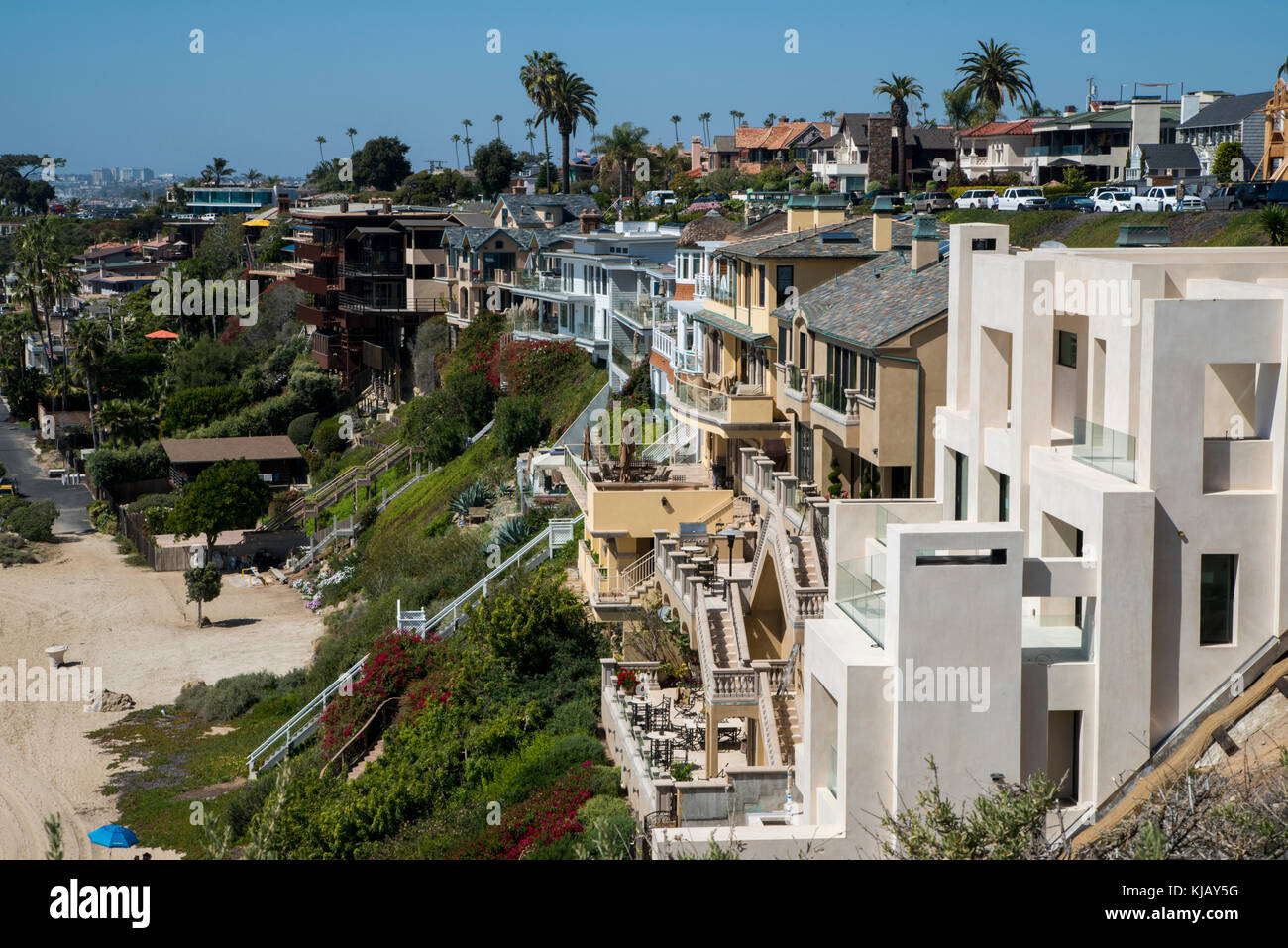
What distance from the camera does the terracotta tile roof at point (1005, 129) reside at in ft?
340

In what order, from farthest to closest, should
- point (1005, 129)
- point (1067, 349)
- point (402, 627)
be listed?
point (1005, 129)
point (402, 627)
point (1067, 349)

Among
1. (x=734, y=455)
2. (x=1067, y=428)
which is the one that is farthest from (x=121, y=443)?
(x=1067, y=428)

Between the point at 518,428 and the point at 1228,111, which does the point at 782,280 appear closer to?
the point at 518,428

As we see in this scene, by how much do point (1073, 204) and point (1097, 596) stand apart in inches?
2120

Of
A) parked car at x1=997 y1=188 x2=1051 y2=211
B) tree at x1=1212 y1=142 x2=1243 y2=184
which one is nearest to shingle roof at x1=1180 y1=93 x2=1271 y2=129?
tree at x1=1212 y1=142 x2=1243 y2=184

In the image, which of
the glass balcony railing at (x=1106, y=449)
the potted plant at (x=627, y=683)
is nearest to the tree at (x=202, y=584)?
the potted plant at (x=627, y=683)

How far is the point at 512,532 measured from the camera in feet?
156

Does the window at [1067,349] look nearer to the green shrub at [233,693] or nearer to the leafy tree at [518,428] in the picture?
the green shrub at [233,693]

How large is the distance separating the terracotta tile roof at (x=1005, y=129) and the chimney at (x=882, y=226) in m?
67.6

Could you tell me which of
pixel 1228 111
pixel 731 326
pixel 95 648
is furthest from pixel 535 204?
pixel 731 326

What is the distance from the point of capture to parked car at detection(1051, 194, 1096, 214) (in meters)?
65.8

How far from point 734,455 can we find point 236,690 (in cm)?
1706

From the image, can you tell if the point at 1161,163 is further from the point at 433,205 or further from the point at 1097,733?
the point at 1097,733

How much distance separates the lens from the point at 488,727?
31.8m
